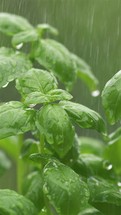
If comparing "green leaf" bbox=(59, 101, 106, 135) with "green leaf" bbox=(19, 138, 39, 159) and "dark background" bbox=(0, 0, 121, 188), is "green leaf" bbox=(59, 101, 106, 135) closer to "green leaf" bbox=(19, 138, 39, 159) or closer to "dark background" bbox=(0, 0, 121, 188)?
"green leaf" bbox=(19, 138, 39, 159)

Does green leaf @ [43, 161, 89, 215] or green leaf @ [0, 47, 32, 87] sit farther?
green leaf @ [0, 47, 32, 87]

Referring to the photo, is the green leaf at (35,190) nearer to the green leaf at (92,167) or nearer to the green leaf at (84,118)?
the green leaf at (92,167)

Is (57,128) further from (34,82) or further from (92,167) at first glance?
(92,167)

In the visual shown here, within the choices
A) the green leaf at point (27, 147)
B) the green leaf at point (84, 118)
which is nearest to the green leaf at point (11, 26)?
the green leaf at point (27, 147)

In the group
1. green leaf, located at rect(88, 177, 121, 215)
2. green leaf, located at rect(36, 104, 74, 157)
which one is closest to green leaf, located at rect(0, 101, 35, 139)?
green leaf, located at rect(36, 104, 74, 157)

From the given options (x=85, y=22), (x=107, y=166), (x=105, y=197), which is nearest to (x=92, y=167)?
(x=107, y=166)

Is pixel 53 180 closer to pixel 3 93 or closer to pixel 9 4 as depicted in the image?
pixel 3 93
